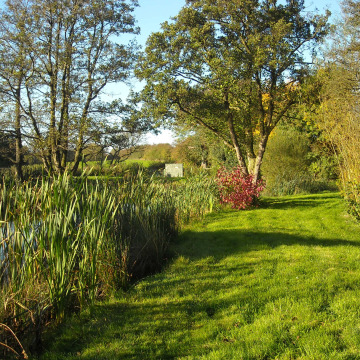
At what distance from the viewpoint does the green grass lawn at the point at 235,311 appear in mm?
2820

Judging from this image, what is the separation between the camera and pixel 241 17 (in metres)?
10.6

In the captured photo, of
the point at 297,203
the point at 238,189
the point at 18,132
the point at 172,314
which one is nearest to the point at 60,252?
the point at 172,314

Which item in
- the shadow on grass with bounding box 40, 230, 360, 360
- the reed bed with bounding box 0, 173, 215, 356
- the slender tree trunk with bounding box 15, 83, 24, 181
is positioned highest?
the slender tree trunk with bounding box 15, 83, 24, 181

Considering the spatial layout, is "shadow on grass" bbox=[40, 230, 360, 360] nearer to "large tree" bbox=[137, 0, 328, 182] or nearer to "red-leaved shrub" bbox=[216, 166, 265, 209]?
"red-leaved shrub" bbox=[216, 166, 265, 209]

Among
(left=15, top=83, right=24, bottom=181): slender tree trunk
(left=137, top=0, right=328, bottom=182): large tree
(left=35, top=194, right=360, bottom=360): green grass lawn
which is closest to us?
(left=35, top=194, right=360, bottom=360): green grass lawn

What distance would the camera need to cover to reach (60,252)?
3494mm

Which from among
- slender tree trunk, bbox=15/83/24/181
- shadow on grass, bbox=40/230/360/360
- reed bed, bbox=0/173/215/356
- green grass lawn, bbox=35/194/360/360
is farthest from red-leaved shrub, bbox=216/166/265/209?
slender tree trunk, bbox=15/83/24/181

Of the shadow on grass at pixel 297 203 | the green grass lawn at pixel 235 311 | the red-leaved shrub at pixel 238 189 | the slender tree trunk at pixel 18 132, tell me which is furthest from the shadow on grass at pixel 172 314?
the slender tree trunk at pixel 18 132

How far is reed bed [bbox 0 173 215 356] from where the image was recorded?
3350 mm

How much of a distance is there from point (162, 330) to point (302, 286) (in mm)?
1748

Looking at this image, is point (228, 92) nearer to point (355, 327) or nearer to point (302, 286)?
point (302, 286)

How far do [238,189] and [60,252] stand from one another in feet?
24.3

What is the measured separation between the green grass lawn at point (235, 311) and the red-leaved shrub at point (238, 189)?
4.20 meters

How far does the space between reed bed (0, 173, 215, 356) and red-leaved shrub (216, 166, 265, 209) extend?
5.25 meters
